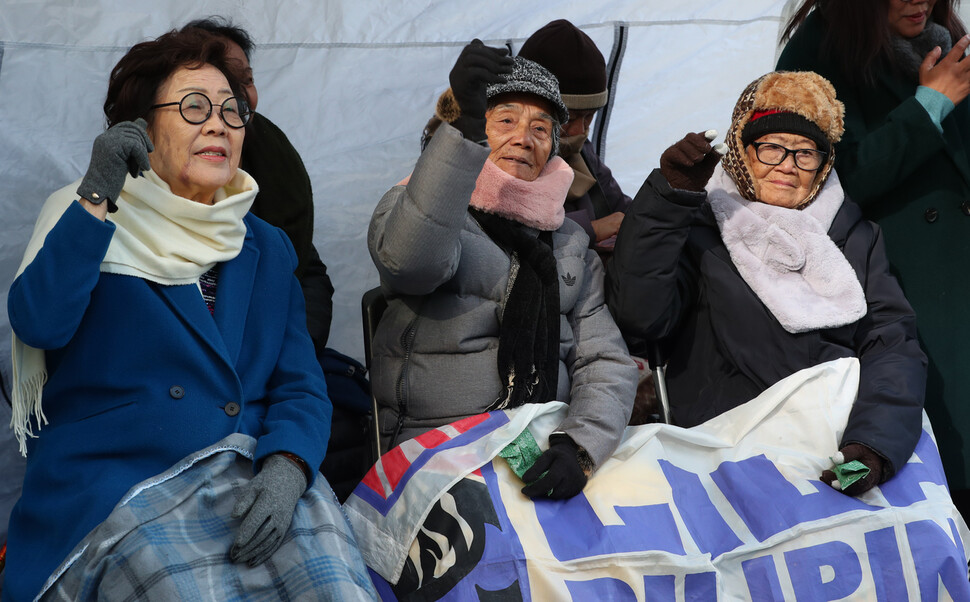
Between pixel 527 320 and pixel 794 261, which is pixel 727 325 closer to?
pixel 794 261

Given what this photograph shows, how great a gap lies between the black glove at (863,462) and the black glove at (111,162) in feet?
5.68

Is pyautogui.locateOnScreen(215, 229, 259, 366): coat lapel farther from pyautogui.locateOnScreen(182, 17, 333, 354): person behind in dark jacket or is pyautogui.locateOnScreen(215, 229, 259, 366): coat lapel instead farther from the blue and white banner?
pyautogui.locateOnScreen(182, 17, 333, 354): person behind in dark jacket

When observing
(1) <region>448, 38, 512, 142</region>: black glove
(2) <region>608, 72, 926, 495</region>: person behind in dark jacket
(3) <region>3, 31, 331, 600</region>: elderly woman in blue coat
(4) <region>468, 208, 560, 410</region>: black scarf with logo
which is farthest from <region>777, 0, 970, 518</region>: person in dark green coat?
(3) <region>3, 31, 331, 600</region>: elderly woman in blue coat

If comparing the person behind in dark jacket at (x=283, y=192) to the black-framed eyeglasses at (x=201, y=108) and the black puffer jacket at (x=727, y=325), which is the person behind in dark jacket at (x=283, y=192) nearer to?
the black-framed eyeglasses at (x=201, y=108)

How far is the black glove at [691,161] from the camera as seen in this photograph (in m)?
2.72

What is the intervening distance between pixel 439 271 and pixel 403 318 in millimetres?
274

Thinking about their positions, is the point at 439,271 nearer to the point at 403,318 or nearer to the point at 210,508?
the point at 403,318

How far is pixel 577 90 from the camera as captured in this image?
367 centimetres

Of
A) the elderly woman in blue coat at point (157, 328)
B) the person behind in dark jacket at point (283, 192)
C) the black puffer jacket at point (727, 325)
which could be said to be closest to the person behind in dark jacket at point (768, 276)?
the black puffer jacket at point (727, 325)

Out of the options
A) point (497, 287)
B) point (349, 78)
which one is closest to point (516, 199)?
point (497, 287)

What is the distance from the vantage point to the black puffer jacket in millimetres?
2771

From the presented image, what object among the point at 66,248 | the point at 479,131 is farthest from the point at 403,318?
the point at 66,248

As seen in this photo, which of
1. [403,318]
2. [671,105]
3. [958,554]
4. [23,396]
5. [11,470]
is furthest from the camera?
[671,105]

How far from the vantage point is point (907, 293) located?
328cm
